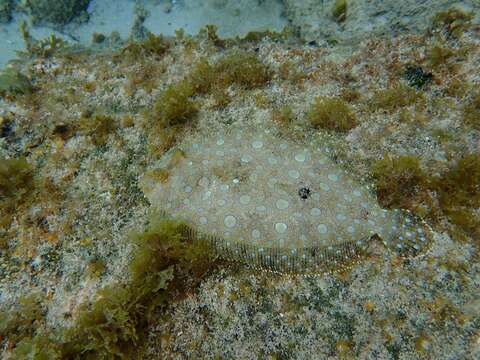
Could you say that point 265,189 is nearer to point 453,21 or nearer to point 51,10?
point 453,21

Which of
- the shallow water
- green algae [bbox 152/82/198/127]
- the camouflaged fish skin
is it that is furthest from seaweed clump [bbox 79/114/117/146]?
the camouflaged fish skin

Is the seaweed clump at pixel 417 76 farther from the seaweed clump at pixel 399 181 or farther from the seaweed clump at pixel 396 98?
the seaweed clump at pixel 399 181

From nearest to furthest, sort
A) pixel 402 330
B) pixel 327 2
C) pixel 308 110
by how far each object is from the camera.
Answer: pixel 402 330, pixel 308 110, pixel 327 2

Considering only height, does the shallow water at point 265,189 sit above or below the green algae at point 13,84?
below

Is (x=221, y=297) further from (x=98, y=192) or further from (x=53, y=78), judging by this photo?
(x=53, y=78)

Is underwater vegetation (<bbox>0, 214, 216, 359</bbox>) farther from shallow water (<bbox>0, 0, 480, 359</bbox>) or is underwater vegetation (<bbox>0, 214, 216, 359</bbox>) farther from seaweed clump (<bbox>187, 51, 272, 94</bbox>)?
seaweed clump (<bbox>187, 51, 272, 94</bbox>)

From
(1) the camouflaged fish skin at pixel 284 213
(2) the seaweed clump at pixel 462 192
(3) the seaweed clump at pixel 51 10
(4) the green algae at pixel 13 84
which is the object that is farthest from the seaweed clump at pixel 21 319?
(3) the seaweed clump at pixel 51 10

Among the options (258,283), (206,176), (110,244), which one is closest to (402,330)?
(258,283)

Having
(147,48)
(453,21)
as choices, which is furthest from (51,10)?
(453,21)
